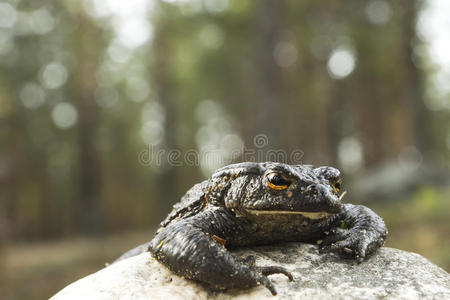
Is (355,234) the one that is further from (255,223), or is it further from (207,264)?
(207,264)

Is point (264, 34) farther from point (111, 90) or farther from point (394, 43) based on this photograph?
point (111, 90)

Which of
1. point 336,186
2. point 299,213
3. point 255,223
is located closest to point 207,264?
point 255,223

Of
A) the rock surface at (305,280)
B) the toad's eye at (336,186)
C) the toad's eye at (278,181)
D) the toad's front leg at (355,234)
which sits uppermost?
the toad's eye at (278,181)

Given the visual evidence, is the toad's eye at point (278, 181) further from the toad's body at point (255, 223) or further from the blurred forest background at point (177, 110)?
the blurred forest background at point (177, 110)

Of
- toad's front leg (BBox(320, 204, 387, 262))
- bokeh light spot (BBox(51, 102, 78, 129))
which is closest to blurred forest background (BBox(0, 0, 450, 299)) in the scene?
bokeh light spot (BBox(51, 102, 78, 129))

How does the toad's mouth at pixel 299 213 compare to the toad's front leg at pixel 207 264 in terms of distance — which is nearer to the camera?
the toad's front leg at pixel 207 264

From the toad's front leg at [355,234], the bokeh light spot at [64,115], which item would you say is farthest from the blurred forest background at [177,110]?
the toad's front leg at [355,234]

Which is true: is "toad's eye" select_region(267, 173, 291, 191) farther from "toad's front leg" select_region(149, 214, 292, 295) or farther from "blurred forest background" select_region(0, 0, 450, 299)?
"blurred forest background" select_region(0, 0, 450, 299)
